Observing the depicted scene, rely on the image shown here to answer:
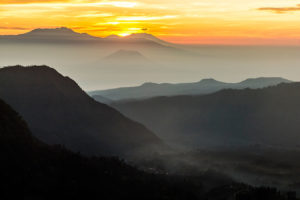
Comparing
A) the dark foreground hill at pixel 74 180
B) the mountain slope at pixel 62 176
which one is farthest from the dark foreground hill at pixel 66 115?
the dark foreground hill at pixel 74 180

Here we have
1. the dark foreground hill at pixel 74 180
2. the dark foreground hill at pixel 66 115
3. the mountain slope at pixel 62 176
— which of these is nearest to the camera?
the mountain slope at pixel 62 176

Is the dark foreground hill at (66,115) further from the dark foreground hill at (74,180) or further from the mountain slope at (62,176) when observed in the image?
the dark foreground hill at (74,180)

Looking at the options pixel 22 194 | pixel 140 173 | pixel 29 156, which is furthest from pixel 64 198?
pixel 140 173

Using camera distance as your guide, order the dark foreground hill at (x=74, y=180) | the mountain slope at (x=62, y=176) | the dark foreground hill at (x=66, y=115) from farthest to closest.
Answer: the dark foreground hill at (x=66, y=115) < the dark foreground hill at (x=74, y=180) < the mountain slope at (x=62, y=176)

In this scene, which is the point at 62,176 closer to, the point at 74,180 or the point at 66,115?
the point at 74,180

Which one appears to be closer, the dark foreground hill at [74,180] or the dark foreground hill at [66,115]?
the dark foreground hill at [74,180]

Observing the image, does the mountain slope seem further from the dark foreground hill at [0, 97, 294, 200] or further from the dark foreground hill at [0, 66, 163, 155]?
the dark foreground hill at [0, 66, 163, 155]

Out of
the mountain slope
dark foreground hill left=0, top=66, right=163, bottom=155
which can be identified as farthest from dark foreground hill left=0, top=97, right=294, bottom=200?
dark foreground hill left=0, top=66, right=163, bottom=155
